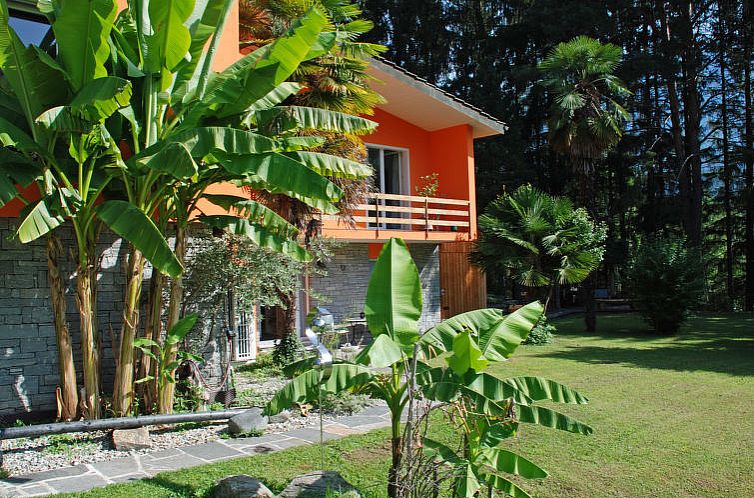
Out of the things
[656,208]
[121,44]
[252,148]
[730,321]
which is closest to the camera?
[252,148]

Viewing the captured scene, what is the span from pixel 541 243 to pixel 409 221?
142 inches

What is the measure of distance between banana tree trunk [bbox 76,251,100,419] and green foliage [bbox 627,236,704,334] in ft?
49.8

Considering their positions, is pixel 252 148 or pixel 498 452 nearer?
pixel 498 452

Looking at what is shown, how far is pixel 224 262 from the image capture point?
30.7ft

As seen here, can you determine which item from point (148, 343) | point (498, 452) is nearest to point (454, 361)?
point (498, 452)

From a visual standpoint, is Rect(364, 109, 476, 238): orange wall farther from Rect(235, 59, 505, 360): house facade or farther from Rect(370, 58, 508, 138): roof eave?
Rect(370, 58, 508, 138): roof eave

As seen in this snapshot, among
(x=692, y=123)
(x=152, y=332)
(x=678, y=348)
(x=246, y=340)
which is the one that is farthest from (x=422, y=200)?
(x=692, y=123)

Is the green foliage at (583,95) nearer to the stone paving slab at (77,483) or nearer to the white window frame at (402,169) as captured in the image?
the white window frame at (402,169)

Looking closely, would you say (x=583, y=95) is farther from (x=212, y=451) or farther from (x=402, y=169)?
(x=212, y=451)

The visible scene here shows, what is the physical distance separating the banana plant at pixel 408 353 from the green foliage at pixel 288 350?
6.90 meters

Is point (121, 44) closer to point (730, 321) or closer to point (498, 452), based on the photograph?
point (498, 452)

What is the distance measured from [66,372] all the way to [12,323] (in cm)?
138

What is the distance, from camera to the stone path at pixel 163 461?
6.05m

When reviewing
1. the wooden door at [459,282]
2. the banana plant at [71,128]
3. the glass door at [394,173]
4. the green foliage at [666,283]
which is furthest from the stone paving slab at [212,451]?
the green foliage at [666,283]
